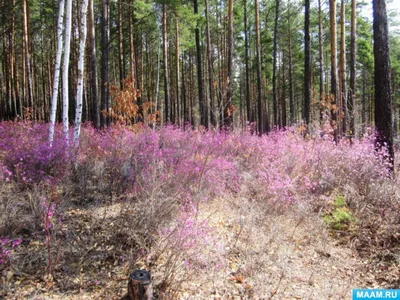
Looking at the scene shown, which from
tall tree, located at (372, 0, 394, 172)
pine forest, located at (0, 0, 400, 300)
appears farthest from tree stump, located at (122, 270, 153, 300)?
tall tree, located at (372, 0, 394, 172)

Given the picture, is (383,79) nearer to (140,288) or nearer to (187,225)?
(187,225)

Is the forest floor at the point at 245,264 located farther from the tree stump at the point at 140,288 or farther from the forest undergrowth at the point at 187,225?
the tree stump at the point at 140,288

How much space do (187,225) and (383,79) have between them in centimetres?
546

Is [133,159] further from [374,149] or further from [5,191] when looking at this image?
[374,149]

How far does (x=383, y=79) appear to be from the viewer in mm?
5797

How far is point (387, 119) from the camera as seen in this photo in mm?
5750

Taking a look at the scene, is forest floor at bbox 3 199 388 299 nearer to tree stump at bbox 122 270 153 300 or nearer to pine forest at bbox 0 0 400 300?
pine forest at bbox 0 0 400 300

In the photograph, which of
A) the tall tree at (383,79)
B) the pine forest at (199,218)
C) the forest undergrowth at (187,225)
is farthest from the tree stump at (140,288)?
the tall tree at (383,79)

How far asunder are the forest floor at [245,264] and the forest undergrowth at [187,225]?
0.01 meters

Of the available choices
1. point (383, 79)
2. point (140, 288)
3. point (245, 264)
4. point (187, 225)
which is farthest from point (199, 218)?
point (383, 79)

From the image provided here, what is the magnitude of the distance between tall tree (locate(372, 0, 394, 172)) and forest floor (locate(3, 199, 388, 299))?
2.64 metres

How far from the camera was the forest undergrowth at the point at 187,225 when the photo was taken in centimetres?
285

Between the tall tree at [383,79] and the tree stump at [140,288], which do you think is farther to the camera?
the tall tree at [383,79]

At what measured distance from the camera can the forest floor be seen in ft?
8.81
